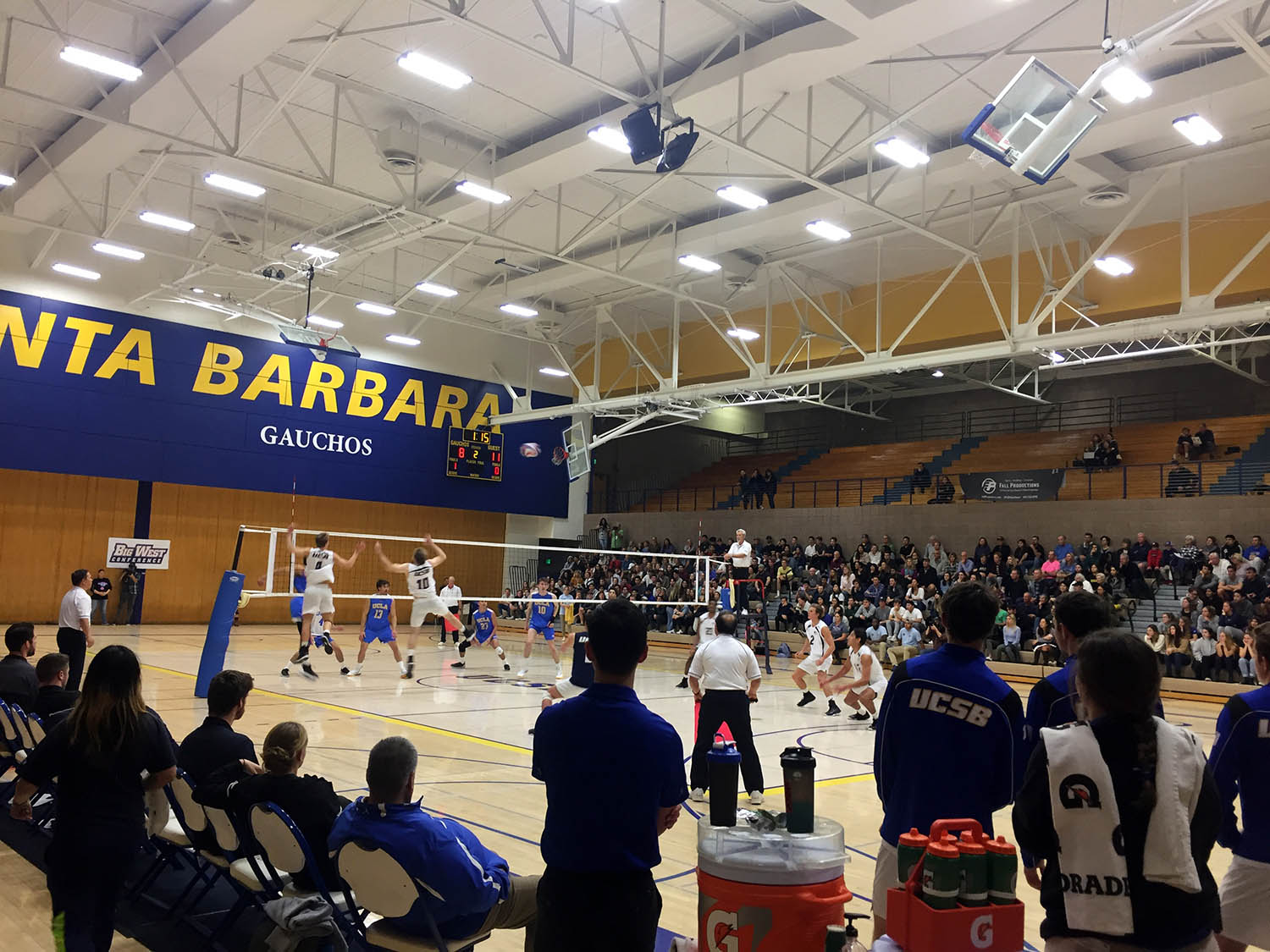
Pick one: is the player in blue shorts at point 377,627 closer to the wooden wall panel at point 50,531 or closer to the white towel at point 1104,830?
the wooden wall panel at point 50,531

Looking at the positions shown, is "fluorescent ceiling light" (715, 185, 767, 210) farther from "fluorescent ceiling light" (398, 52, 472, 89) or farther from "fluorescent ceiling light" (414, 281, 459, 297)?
"fluorescent ceiling light" (414, 281, 459, 297)

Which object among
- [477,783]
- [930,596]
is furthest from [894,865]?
[930,596]

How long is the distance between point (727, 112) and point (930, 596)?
12.8 meters

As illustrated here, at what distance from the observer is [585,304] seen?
2881 cm

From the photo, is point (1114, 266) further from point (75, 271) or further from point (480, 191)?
point (75, 271)

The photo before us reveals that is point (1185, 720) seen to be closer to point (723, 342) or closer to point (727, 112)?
point (727, 112)

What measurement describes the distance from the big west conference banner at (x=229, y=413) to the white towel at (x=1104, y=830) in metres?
26.4

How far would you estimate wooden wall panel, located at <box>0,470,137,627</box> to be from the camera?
966 inches

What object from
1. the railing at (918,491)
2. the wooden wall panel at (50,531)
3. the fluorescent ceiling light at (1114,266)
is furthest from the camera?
the wooden wall panel at (50,531)

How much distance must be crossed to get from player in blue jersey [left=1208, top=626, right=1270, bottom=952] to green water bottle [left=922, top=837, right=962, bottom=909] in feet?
4.99

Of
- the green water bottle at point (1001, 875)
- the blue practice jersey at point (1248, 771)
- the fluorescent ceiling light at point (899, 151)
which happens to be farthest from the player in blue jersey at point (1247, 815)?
the fluorescent ceiling light at point (899, 151)

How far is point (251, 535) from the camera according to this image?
28.2 m

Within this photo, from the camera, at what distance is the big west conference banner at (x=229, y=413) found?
2386cm

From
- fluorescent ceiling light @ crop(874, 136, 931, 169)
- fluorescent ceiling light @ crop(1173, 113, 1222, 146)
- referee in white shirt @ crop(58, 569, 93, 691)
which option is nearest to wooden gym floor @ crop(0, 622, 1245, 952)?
referee in white shirt @ crop(58, 569, 93, 691)
